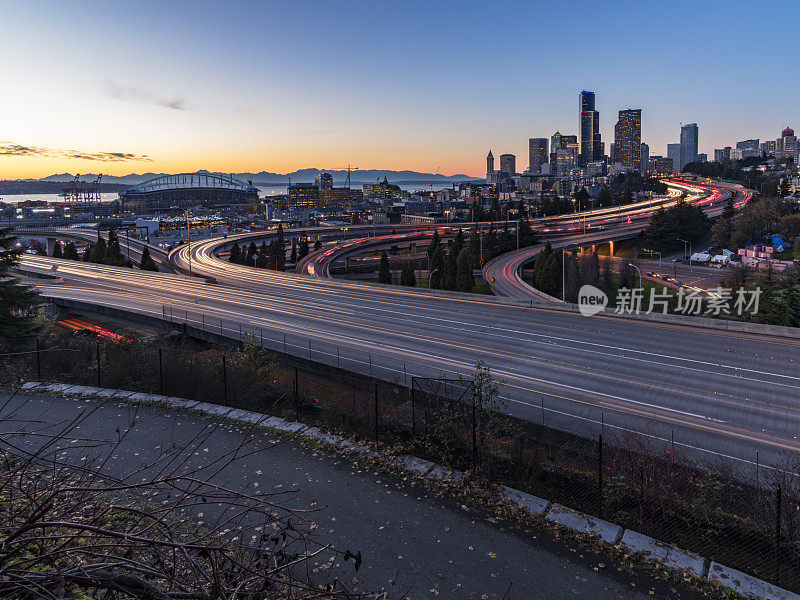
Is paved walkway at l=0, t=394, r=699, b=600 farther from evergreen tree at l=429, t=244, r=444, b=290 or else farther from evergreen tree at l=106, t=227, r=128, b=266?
evergreen tree at l=106, t=227, r=128, b=266

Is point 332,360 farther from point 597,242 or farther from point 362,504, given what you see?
point 597,242

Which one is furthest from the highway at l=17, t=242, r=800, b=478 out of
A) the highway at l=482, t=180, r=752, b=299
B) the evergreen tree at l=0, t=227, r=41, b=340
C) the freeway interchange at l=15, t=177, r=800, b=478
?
the highway at l=482, t=180, r=752, b=299

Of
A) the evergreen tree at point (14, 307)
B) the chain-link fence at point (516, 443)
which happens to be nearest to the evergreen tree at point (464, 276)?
the chain-link fence at point (516, 443)

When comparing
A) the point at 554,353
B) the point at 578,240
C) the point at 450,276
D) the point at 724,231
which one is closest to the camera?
the point at 554,353

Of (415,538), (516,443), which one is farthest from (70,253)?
(415,538)

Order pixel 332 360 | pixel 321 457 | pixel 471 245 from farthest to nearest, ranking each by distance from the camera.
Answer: pixel 471 245, pixel 332 360, pixel 321 457

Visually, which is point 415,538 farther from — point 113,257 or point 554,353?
point 113,257

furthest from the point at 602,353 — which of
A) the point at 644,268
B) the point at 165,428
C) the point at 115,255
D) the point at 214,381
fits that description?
the point at 115,255
